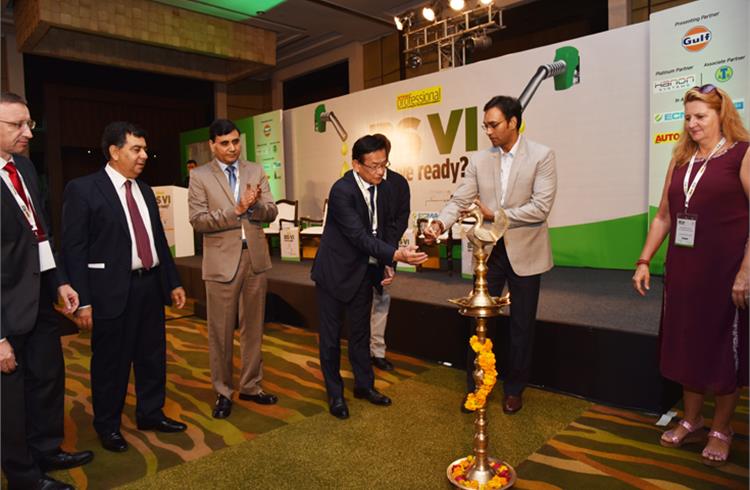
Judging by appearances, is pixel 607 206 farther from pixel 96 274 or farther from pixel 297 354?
pixel 96 274

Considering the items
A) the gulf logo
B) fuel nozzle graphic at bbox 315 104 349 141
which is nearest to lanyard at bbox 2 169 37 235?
the gulf logo

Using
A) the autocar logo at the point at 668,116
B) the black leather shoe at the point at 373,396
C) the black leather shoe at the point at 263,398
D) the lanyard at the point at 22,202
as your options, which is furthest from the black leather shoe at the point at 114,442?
the autocar logo at the point at 668,116

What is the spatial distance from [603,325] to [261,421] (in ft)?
6.22

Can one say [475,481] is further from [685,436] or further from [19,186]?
[19,186]

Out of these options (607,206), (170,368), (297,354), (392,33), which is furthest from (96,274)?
(392,33)

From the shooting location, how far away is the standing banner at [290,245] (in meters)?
7.12

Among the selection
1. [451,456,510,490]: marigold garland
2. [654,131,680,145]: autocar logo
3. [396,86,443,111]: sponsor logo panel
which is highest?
[396,86,443,111]: sponsor logo panel

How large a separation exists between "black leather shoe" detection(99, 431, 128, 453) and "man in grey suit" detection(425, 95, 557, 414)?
183 cm

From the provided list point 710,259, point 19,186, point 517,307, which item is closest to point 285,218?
point 517,307

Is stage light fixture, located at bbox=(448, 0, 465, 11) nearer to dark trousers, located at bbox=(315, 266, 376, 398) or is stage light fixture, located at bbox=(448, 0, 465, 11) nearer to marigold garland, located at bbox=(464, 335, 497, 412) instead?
dark trousers, located at bbox=(315, 266, 376, 398)

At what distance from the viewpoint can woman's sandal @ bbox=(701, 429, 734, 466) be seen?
7.14ft

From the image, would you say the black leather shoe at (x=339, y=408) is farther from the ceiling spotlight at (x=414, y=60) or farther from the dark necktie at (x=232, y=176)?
the ceiling spotlight at (x=414, y=60)

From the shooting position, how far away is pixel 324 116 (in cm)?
861

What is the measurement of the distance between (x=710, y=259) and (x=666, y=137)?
299 centimetres
